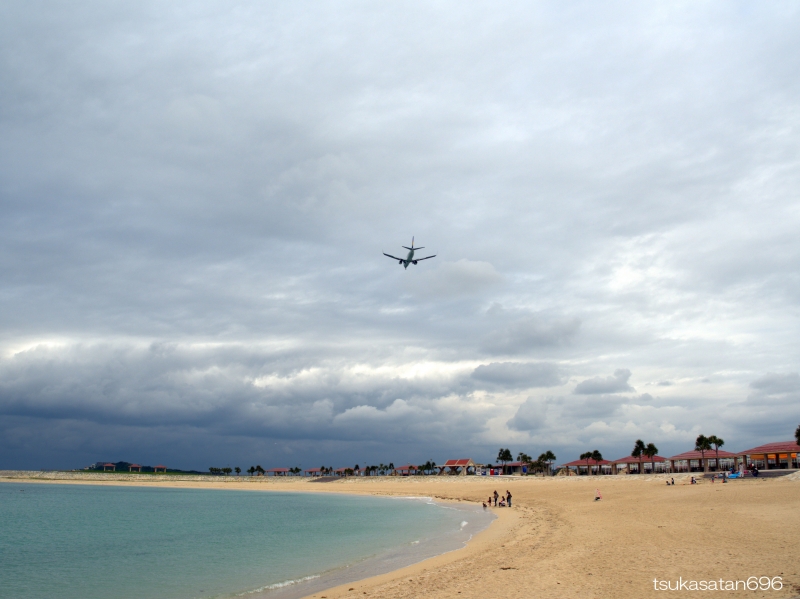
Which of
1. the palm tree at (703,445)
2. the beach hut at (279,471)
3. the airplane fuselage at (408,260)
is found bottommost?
the beach hut at (279,471)

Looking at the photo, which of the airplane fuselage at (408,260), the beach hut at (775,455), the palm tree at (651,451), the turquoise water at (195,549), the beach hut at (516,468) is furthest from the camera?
the beach hut at (516,468)

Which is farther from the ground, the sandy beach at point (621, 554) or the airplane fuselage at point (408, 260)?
the airplane fuselage at point (408, 260)

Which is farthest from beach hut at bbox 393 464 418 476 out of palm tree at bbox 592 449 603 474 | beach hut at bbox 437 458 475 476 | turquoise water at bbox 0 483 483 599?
turquoise water at bbox 0 483 483 599

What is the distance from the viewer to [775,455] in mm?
60031

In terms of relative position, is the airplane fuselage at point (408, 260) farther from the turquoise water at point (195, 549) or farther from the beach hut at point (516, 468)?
the beach hut at point (516, 468)

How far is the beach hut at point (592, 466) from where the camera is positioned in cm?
8000

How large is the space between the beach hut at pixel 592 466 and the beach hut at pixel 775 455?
19.3 meters

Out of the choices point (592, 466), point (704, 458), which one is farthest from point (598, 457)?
point (704, 458)

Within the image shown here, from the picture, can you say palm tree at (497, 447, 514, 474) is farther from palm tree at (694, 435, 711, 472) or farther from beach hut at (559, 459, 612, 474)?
palm tree at (694, 435, 711, 472)

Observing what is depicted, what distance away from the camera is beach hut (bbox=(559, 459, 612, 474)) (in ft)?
262

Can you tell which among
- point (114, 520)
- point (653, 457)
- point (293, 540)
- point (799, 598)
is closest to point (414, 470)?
point (653, 457)

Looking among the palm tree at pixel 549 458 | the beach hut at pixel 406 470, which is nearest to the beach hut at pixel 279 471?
the beach hut at pixel 406 470

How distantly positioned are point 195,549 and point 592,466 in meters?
75.7

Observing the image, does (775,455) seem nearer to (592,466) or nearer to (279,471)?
(592,466)
